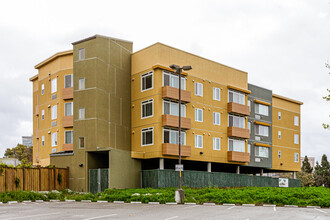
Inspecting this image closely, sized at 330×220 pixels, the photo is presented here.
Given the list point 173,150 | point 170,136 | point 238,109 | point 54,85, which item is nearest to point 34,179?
point 173,150

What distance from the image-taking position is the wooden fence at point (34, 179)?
30.6 metres

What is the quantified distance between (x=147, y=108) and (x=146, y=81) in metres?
2.71

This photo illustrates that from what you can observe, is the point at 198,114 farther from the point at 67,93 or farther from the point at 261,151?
the point at 261,151

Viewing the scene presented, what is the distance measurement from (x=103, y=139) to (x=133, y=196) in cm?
1146

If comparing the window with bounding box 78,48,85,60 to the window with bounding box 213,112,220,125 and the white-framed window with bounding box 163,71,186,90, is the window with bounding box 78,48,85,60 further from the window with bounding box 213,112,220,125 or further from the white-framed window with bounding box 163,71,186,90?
the window with bounding box 213,112,220,125

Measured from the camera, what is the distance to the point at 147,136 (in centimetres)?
3959

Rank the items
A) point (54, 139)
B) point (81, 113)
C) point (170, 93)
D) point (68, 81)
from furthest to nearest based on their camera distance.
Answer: point (54, 139)
point (68, 81)
point (170, 93)
point (81, 113)

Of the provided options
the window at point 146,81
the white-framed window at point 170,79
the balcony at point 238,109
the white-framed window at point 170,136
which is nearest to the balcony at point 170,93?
the white-framed window at point 170,79

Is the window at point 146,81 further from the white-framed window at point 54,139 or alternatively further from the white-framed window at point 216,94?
the white-framed window at point 54,139

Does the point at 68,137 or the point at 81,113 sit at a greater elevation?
the point at 81,113

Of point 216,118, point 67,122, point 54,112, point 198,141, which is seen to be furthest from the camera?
point 216,118

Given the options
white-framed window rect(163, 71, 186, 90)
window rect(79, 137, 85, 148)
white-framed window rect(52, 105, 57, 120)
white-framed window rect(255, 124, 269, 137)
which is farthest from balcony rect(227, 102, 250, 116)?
white-framed window rect(52, 105, 57, 120)

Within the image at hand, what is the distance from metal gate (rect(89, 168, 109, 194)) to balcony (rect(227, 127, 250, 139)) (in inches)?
670

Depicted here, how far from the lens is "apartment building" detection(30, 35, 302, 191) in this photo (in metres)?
37.7
